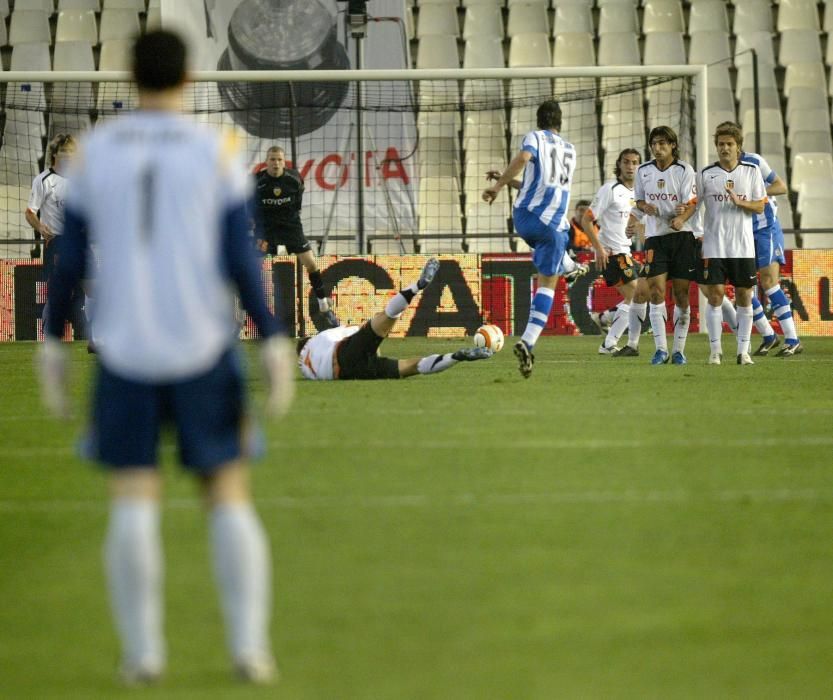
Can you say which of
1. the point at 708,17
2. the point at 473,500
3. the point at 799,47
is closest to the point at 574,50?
the point at 708,17

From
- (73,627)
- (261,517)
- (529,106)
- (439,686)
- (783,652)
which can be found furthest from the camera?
(529,106)

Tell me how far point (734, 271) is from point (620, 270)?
2308mm

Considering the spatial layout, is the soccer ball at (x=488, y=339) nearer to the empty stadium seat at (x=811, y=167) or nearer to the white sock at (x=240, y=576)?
the white sock at (x=240, y=576)

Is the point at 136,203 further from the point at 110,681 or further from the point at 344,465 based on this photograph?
the point at 344,465

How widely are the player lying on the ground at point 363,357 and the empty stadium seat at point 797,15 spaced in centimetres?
1496

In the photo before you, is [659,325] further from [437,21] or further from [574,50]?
[437,21]

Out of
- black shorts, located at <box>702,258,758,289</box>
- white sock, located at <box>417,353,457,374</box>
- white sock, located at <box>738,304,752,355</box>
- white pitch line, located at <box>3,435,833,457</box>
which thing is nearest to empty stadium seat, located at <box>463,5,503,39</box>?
black shorts, located at <box>702,258,758,289</box>

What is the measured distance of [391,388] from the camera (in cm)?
1052

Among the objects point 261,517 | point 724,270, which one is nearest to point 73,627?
point 261,517

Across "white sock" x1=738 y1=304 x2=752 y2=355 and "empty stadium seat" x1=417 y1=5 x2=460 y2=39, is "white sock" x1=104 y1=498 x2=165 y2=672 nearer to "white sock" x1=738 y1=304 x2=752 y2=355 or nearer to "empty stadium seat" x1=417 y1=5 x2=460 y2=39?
"white sock" x1=738 y1=304 x2=752 y2=355

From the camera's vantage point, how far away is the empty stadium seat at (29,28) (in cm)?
2327

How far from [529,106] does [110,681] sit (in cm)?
1902

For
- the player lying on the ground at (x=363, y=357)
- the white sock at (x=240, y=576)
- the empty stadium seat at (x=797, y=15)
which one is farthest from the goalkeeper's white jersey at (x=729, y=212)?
the empty stadium seat at (x=797, y=15)

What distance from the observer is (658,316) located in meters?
13.4
